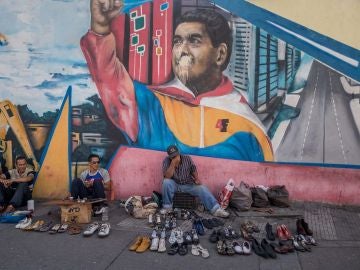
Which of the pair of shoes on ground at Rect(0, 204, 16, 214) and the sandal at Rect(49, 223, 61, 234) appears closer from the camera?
the sandal at Rect(49, 223, 61, 234)

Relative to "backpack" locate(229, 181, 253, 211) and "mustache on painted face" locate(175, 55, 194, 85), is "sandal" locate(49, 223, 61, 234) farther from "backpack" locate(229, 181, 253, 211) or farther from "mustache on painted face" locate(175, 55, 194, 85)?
"mustache on painted face" locate(175, 55, 194, 85)

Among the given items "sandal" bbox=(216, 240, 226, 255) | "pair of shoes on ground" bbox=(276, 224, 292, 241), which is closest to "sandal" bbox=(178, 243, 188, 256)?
"sandal" bbox=(216, 240, 226, 255)

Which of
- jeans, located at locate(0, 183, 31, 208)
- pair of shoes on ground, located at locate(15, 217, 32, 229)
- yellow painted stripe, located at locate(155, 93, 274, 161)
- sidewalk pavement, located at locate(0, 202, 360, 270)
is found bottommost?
sidewalk pavement, located at locate(0, 202, 360, 270)

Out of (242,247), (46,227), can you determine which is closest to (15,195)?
(46,227)

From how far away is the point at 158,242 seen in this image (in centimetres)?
561

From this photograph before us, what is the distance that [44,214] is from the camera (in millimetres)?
7113

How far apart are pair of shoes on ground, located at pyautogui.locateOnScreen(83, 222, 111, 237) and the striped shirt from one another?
151 cm

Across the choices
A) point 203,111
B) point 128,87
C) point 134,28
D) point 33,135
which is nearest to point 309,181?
point 203,111

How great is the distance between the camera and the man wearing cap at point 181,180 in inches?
278

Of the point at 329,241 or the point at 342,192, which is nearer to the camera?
the point at 329,241

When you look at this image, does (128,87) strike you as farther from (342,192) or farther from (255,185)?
(342,192)

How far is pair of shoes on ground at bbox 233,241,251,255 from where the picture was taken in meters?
5.29

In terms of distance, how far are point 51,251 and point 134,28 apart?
4.32 m

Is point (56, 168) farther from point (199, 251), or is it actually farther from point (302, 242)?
point (302, 242)
